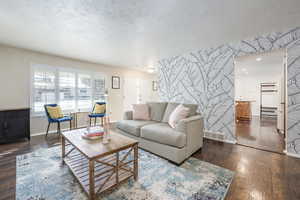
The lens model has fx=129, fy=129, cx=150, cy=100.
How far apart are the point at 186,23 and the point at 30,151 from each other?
3.72 metres

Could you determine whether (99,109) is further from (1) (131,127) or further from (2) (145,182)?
(2) (145,182)

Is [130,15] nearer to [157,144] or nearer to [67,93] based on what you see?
[157,144]

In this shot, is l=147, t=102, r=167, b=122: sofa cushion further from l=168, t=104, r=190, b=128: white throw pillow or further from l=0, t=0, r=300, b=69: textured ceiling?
l=0, t=0, r=300, b=69: textured ceiling

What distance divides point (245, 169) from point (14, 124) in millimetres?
4682

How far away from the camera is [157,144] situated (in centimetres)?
222

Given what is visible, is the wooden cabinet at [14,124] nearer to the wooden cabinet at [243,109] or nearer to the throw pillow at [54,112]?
the throw pillow at [54,112]

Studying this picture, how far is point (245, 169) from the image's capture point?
6.24ft

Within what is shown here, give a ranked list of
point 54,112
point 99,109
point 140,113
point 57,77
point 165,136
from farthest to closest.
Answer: point 99,109, point 57,77, point 54,112, point 140,113, point 165,136

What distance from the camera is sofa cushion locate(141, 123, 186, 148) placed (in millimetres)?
1960

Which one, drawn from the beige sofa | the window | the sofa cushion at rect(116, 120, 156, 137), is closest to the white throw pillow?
the beige sofa

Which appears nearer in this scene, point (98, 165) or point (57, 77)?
point (98, 165)

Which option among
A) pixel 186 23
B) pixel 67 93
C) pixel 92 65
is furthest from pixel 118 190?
pixel 92 65

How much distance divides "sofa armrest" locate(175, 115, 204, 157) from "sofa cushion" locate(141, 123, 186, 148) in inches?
4.0

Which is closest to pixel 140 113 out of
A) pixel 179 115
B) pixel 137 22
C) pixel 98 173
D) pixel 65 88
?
pixel 179 115
